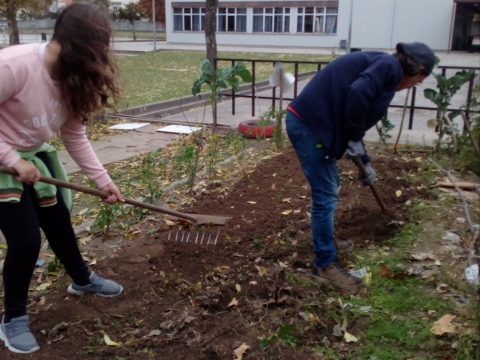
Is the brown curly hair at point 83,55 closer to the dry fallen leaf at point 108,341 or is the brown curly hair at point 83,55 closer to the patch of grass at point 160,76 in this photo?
the dry fallen leaf at point 108,341

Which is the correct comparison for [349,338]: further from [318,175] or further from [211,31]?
[211,31]

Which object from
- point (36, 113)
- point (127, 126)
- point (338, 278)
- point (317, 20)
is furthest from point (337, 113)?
point (317, 20)

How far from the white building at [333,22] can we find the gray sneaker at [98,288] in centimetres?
2343

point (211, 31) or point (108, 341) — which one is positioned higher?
point (211, 31)

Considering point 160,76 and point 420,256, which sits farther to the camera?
point 160,76

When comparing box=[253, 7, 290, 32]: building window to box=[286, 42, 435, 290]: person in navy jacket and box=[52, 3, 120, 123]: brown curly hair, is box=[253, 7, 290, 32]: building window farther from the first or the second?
box=[52, 3, 120, 123]: brown curly hair

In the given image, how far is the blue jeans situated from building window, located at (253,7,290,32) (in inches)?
1312

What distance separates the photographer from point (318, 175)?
10.2 ft

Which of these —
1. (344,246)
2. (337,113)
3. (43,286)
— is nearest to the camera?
(337,113)

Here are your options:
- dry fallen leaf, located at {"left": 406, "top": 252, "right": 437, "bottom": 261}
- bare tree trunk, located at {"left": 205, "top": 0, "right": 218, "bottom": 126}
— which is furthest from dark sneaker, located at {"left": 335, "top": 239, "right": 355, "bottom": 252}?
bare tree trunk, located at {"left": 205, "top": 0, "right": 218, "bottom": 126}

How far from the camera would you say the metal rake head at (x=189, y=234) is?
12.2 ft

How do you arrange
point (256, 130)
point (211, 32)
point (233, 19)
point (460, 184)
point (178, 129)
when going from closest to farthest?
point (460, 184)
point (256, 130)
point (178, 129)
point (211, 32)
point (233, 19)

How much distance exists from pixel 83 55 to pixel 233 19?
3621 centimetres

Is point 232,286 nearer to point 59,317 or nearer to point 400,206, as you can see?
point 59,317
